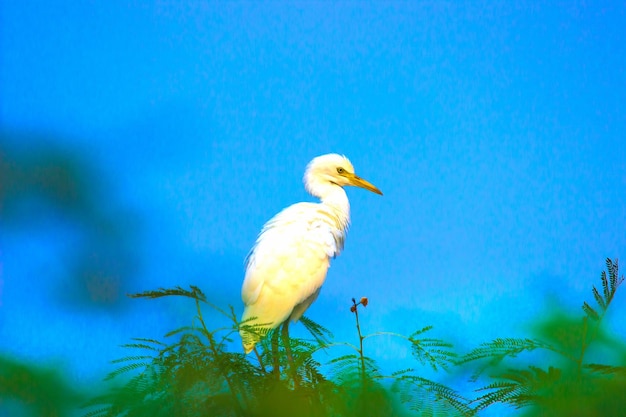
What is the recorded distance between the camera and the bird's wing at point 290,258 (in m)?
2.81

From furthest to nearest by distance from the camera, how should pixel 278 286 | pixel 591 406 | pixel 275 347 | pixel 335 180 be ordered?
pixel 335 180 → pixel 278 286 → pixel 275 347 → pixel 591 406

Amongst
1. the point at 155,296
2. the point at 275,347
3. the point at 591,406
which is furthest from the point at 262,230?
the point at 591,406

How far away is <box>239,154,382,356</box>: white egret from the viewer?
2.78 meters

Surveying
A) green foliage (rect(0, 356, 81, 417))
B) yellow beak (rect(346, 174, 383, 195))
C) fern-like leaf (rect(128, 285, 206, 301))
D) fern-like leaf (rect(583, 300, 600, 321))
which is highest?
yellow beak (rect(346, 174, 383, 195))

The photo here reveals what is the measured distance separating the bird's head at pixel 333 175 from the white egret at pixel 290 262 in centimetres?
29

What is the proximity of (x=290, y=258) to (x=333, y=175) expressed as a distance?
2.91 ft

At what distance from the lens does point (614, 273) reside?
913 millimetres

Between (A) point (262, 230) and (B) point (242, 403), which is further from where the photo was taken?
(A) point (262, 230)

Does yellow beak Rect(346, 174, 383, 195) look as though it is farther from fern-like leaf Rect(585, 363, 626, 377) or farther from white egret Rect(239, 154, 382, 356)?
fern-like leaf Rect(585, 363, 626, 377)

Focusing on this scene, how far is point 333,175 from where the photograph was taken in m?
3.66

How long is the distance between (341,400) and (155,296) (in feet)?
1.10

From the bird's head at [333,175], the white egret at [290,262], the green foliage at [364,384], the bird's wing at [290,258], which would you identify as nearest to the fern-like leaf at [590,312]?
the green foliage at [364,384]

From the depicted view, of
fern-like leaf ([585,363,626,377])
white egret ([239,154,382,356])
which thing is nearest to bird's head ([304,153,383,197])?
white egret ([239,154,382,356])

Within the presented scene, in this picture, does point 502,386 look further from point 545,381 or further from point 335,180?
point 335,180
